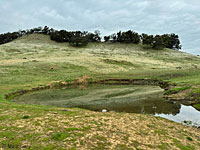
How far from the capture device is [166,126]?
50.4ft

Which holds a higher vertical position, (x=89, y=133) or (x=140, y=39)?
(x=140, y=39)

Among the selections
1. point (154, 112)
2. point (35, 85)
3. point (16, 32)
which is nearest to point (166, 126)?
point (154, 112)

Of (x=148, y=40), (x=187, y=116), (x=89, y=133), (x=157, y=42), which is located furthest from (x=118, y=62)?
(x=89, y=133)

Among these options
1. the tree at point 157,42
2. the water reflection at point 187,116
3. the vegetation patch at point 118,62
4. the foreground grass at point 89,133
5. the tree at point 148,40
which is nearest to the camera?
the foreground grass at point 89,133

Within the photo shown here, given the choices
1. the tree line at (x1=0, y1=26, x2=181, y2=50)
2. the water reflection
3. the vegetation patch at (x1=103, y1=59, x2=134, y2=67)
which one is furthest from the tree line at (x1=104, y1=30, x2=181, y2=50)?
the water reflection

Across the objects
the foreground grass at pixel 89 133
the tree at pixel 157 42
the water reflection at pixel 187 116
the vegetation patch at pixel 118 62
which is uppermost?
the tree at pixel 157 42

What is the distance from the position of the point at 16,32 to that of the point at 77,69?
125 meters

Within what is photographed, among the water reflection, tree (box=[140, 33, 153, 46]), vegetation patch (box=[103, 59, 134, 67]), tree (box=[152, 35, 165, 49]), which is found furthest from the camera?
tree (box=[140, 33, 153, 46])

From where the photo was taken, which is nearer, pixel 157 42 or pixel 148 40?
pixel 157 42

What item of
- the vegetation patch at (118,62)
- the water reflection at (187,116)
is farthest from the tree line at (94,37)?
the water reflection at (187,116)

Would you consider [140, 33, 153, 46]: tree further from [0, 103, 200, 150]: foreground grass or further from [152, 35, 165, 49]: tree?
[0, 103, 200, 150]: foreground grass

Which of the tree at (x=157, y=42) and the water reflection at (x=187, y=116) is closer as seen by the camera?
the water reflection at (x=187, y=116)

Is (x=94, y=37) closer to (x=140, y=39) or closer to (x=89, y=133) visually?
(x=140, y=39)

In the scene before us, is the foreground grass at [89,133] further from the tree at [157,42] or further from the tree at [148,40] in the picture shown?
the tree at [148,40]
